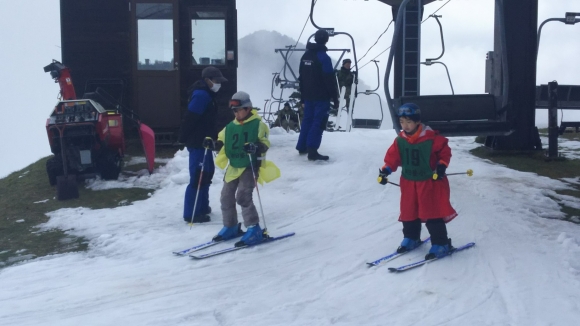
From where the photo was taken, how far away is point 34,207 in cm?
977

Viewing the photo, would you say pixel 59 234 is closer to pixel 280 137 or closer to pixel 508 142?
pixel 280 137

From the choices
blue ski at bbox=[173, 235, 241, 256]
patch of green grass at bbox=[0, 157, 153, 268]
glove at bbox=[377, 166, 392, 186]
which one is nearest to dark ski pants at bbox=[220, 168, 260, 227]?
blue ski at bbox=[173, 235, 241, 256]

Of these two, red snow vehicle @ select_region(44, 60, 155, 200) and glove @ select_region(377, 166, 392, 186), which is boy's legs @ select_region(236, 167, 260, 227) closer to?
glove @ select_region(377, 166, 392, 186)

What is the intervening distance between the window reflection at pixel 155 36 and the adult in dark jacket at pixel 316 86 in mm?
4414

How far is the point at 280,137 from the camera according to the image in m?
14.3

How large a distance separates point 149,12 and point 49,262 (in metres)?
8.43

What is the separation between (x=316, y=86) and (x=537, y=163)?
13.2 ft

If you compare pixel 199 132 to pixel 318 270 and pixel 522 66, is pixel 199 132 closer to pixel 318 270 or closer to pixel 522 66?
pixel 318 270

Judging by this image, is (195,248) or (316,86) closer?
(195,248)

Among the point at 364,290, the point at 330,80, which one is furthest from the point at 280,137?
the point at 364,290

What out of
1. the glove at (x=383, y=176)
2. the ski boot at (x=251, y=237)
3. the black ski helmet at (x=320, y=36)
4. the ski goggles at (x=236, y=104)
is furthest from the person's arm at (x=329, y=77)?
the glove at (x=383, y=176)

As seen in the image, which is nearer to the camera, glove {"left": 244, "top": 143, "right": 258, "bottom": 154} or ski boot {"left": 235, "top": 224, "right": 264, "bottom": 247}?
glove {"left": 244, "top": 143, "right": 258, "bottom": 154}

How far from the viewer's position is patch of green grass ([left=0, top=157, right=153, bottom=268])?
25.3 ft

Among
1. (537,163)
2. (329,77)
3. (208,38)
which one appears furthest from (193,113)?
(208,38)
